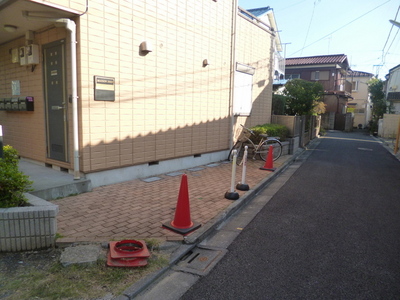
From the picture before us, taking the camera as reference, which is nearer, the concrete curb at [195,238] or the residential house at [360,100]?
the concrete curb at [195,238]

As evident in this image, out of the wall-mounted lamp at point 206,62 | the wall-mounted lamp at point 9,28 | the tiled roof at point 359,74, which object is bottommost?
the wall-mounted lamp at point 206,62

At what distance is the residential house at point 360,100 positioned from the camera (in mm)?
39469

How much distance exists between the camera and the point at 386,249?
3840 mm

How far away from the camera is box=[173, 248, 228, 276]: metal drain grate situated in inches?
129

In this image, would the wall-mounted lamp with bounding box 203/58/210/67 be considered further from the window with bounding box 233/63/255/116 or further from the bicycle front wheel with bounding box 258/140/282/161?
the bicycle front wheel with bounding box 258/140/282/161

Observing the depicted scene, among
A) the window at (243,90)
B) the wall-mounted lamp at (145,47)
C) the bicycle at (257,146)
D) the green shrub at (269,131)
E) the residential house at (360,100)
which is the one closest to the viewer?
the wall-mounted lamp at (145,47)

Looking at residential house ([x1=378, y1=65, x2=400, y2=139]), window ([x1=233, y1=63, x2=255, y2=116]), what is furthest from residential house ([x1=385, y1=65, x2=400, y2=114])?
window ([x1=233, y1=63, x2=255, y2=116])

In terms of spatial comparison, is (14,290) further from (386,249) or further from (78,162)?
(386,249)

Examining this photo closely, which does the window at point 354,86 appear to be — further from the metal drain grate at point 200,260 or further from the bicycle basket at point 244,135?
the metal drain grate at point 200,260

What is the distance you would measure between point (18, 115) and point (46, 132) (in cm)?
141

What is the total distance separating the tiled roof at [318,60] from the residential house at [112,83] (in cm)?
2651

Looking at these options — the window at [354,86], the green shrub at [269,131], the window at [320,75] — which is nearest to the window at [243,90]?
the green shrub at [269,131]

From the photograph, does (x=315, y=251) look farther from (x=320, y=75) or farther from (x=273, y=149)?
(x=320, y=75)

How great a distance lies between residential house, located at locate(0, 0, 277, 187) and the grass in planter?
8.76 feet
